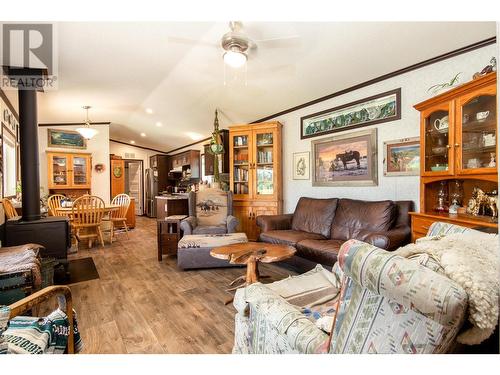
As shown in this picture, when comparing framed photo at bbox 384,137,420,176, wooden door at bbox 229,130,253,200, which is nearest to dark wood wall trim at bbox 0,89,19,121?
wooden door at bbox 229,130,253,200

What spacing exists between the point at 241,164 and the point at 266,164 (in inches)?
19.2

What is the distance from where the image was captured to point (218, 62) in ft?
10.3

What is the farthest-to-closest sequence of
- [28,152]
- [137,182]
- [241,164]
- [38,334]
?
[137,182]
[241,164]
[28,152]
[38,334]

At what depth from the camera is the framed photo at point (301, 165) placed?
4238mm

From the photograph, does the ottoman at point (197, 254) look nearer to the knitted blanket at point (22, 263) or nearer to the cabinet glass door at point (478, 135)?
the knitted blanket at point (22, 263)

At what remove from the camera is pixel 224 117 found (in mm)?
5305

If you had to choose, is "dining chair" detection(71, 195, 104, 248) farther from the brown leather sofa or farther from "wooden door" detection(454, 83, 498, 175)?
"wooden door" detection(454, 83, 498, 175)

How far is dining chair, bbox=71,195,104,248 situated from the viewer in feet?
13.9

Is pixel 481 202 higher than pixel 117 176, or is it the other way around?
pixel 117 176

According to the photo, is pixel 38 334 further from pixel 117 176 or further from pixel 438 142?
pixel 117 176

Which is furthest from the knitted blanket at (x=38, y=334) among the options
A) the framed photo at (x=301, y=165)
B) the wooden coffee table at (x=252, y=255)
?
the framed photo at (x=301, y=165)

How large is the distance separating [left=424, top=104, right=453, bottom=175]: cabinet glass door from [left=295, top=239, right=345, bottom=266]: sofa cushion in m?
1.15

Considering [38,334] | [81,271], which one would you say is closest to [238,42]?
[38,334]

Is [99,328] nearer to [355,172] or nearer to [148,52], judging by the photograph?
[148,52]
